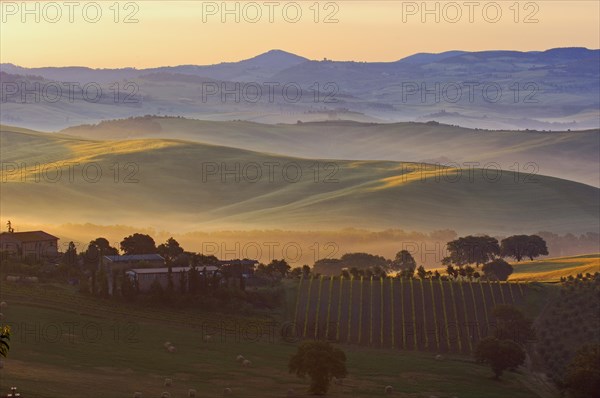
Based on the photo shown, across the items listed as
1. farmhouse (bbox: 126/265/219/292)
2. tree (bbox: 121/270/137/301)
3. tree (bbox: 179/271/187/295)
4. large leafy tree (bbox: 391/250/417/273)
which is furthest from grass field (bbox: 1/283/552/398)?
large leafy tree (bbox: 391/250/417/273)

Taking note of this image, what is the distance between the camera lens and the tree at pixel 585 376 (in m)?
91.5

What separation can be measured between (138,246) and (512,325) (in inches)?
2340

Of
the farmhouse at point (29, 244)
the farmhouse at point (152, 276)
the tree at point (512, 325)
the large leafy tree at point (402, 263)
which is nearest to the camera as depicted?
the tree at point (512, 325)

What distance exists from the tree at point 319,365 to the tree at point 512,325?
30.9 meters

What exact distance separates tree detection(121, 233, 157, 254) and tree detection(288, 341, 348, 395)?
224 ft

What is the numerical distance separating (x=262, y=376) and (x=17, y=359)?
20.0 metres

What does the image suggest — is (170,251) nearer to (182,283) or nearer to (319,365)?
(182,283)

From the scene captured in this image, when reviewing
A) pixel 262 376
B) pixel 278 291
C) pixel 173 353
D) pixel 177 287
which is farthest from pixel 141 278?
pixel 262 376

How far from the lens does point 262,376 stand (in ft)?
307

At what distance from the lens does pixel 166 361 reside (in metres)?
96.8

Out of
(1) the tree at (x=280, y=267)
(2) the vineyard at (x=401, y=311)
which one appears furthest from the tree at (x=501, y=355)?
(1) the tree at (x=280, y=267)

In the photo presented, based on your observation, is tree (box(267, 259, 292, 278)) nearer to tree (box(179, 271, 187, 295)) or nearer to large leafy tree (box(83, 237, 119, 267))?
tree (box(179, 271, 187, 295))

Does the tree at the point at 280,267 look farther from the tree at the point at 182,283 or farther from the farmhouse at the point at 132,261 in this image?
the tree at the point at 182,283

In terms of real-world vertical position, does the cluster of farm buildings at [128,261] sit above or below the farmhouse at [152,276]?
above
